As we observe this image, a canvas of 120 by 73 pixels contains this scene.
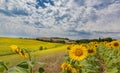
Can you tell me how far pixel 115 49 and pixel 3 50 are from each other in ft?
102

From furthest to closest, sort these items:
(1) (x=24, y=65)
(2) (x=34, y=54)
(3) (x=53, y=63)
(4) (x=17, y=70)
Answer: (3) (x=53, y=63), (2) (x=34, y=54), (1) (x=24, y=65), (4) (x=17, y=70)

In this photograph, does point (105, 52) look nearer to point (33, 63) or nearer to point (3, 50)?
point (33, 63)

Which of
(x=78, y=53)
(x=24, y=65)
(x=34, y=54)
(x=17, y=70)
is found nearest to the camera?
(x=17, y=70)

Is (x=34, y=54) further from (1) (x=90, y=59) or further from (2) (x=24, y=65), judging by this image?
(1) (x=90, y=59)

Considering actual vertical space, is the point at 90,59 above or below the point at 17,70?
below

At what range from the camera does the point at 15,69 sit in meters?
2.19

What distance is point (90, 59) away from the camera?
25.0ft

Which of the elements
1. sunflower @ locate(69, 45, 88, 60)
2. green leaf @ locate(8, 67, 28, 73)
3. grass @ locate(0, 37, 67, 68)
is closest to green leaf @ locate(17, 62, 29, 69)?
green leaf @ locate(8, 67, 28, 73)

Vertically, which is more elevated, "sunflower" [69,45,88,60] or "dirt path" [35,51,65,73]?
"sunflower" [69,45,88,60]

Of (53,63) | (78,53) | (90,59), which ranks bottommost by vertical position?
(53,63)

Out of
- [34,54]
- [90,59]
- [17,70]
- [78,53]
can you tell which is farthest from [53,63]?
[17,70]

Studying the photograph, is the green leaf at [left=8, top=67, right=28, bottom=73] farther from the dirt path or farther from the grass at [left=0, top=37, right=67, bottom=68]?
the dirt path

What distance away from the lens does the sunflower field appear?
4996mm

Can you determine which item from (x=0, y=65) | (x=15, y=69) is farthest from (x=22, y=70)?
(x=0, y=65)
